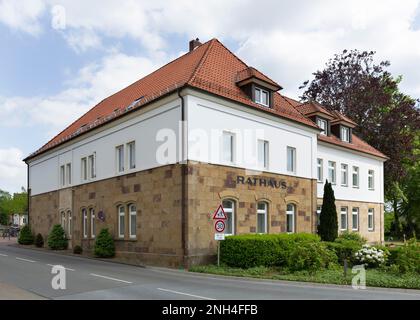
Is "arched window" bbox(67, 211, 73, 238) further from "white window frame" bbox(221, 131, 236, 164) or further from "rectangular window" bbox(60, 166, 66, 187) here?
"white window frame" bbox(221, 131, 236, 164)

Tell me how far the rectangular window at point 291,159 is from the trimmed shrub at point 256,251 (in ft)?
22.1

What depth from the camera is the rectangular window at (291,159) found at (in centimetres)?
2527

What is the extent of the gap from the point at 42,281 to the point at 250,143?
1202cm

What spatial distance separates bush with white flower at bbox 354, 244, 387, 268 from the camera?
1797 centimetres

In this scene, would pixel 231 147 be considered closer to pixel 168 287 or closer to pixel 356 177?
pixel 168 287

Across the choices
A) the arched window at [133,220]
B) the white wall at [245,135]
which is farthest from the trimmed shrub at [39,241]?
the white wall at [245,135]

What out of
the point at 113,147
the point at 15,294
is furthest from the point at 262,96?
the point at 15,294

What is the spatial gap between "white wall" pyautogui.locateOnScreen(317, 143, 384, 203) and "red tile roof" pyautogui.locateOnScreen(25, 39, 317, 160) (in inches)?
211

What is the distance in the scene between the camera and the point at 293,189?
2489cm

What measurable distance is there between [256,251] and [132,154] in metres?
8.70

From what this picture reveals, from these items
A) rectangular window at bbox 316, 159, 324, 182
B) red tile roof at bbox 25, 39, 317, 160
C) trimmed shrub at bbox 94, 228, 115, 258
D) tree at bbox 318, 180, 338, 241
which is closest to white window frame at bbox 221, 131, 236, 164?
red tile roof at bbox 25, 39, 317, 160

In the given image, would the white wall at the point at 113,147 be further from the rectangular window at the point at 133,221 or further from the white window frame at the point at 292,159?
the white window frame at the point at 292,159
